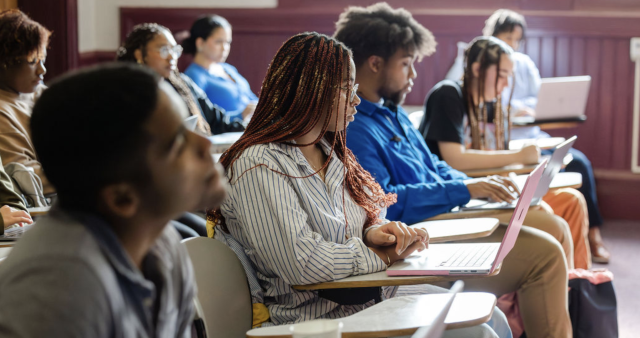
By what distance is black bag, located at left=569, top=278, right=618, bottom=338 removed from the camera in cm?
218

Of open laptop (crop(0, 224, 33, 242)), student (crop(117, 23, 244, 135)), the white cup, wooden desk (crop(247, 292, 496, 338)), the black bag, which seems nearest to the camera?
the white cup

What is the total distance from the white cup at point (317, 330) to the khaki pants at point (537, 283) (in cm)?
112

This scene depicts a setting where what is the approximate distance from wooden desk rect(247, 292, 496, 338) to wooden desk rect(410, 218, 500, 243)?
388 mm

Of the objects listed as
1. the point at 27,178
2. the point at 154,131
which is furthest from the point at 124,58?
the point at 154,131

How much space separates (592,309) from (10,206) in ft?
5.86

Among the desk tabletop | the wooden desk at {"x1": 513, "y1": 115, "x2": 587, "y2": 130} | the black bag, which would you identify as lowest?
the black bag

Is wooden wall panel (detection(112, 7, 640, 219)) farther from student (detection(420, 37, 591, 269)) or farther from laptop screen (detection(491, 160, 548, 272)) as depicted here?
laptop screen (detection(491, 160, 548, 272))

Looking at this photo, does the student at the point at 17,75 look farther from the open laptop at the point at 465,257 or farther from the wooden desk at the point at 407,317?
the wooden desk at the point at 407,317

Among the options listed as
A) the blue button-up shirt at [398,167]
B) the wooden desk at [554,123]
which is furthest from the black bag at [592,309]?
the wooden desk at [554,123]

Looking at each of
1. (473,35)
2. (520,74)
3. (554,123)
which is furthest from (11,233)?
(473,35)

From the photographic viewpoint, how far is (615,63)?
14.6 ft

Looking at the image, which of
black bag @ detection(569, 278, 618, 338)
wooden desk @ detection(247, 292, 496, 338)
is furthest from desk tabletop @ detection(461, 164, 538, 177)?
wooden desk @ detection(247, 292, 496, 338)

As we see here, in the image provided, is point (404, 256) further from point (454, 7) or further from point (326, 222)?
point (454, 7)

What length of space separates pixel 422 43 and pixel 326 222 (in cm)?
107
